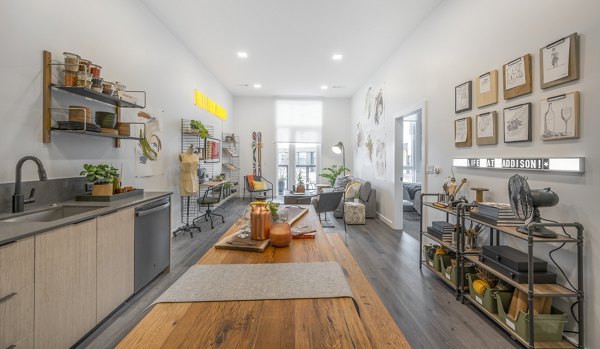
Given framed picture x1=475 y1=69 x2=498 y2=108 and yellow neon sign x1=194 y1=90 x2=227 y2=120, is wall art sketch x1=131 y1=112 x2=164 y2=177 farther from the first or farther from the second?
framed picture x1=475 y1=69 x2=498 y2=108

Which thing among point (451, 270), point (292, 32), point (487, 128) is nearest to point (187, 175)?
point (292, 32)

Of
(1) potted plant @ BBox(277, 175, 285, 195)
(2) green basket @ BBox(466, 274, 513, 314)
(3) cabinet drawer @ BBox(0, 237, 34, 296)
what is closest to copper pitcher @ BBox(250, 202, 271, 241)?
(3) cabinet drawer @ BBox(0, 237, 34, 296)

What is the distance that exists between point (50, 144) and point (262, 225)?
2.17 meters

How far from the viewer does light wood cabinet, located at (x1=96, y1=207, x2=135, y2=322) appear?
2121mm

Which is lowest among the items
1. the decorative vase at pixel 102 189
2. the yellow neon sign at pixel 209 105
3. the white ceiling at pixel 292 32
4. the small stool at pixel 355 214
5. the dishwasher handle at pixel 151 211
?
the small stool at pixel 355 214

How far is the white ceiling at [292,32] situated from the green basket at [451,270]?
3330 mm

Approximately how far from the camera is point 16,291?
56.5 inches

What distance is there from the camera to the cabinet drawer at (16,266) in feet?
4.47

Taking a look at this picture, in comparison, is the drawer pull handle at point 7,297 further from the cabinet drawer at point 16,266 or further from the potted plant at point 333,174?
the potted plant at point 333,174

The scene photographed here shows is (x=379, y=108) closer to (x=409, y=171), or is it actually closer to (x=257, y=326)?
(x=409, y=171)

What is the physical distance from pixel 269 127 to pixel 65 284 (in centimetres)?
Answer: 792

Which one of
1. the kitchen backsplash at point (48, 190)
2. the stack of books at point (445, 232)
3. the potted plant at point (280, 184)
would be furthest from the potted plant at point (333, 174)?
the kitchen backsplash at point (48, 190)

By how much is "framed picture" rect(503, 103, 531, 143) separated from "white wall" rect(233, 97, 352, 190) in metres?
6.82

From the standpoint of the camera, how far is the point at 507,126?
8.30ft
